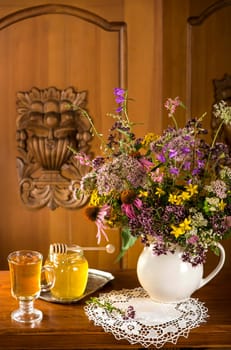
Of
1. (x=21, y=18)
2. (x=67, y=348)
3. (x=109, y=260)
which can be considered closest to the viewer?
(x=67, y=348)

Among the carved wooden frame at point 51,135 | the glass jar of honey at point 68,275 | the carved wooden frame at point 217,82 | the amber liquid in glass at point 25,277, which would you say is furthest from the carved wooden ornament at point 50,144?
the amber liquid in glass at point 25,277

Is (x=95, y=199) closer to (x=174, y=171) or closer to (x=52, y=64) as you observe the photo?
(x=174, y=171)

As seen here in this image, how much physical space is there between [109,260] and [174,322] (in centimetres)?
107

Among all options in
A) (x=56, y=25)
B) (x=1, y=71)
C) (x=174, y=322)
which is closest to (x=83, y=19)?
(x=56, y=25)

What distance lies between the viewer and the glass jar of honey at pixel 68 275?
1.58 m

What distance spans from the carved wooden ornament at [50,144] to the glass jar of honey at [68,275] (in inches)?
31.1

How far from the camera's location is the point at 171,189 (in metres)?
1.50

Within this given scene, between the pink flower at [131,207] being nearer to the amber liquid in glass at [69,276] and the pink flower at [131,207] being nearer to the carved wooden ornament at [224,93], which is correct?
the amber liquid in glass at [69,276]

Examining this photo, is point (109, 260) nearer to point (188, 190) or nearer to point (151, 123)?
point (151, 123)

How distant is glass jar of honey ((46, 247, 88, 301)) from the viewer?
158 cm

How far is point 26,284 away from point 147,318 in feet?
1.10

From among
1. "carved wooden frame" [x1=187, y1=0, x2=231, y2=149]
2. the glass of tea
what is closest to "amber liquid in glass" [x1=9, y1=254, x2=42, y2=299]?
the glass of tea

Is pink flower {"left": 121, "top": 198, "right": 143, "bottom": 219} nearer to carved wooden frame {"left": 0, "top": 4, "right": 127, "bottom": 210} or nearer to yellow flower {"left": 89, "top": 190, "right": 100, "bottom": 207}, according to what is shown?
yellow flower {"left": 89, "top": 190, "right": 100, "bottom": 207}

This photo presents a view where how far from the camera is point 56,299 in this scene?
160 cm
